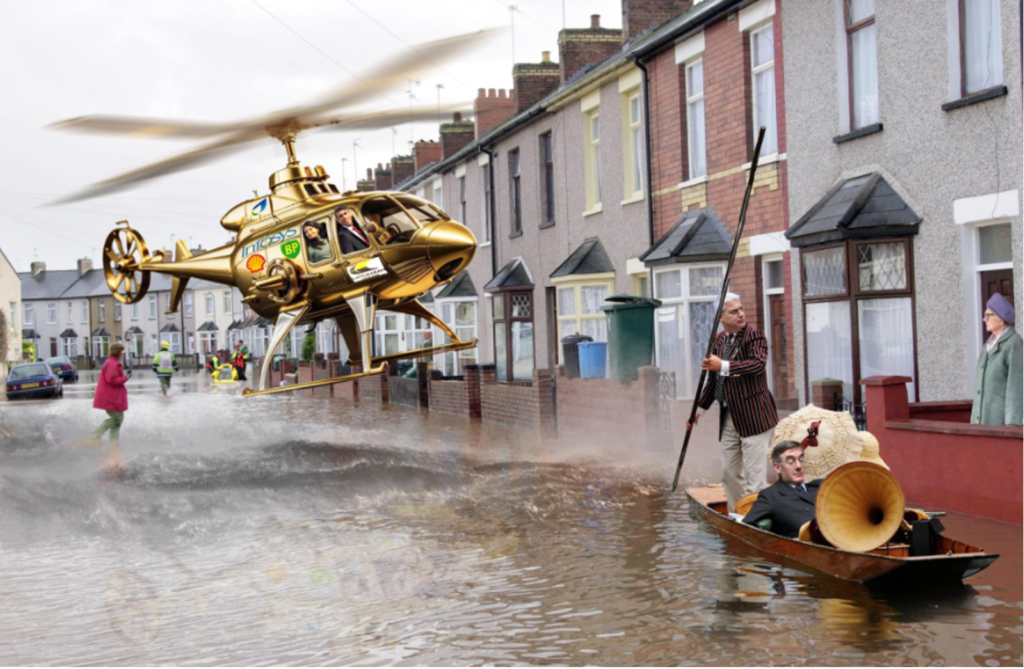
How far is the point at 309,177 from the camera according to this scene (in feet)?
57.0

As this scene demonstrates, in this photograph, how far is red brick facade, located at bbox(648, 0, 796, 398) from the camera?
1747cm

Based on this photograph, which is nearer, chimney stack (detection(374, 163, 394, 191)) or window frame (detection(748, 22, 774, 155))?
window frame (detection(748, 22, 774, 155))

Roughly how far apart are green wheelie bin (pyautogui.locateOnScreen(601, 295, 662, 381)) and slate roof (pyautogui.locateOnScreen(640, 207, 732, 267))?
1061 millimetres

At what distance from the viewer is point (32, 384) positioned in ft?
136

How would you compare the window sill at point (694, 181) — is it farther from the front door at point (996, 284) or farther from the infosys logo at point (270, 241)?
the infosys logo at point (270, 241)

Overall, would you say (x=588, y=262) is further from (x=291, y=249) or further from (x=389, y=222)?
(x=291, y=249)

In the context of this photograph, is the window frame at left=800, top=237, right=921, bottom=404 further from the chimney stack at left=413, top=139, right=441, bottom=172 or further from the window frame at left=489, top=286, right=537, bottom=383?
the chimney stack at left=413, top=139, right=441, bottom=172

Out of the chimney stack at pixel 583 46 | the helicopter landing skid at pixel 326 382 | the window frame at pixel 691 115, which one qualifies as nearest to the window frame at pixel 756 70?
the window frame at pixel 691 115

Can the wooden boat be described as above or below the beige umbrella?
below

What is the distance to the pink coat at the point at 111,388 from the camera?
1802cm

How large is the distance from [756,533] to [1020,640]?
7.68 ft

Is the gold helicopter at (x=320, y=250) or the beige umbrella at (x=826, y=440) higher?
the gold helicopter at (x=320, y=250)

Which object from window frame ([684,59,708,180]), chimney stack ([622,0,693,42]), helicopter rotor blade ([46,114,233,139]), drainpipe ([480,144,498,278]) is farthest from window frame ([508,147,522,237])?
helicopter rotor blade ([46,114,233,139])

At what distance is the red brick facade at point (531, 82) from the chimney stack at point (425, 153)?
15172 mm
